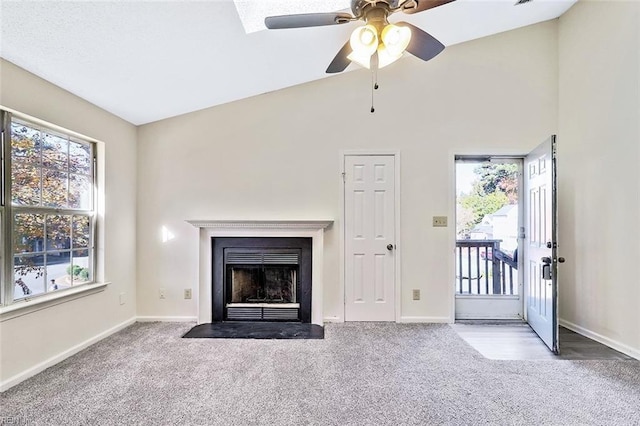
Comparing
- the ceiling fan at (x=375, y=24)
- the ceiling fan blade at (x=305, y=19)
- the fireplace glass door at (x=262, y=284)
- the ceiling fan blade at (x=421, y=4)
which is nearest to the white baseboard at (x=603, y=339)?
the fireplace glass door at (x=262, y=284)

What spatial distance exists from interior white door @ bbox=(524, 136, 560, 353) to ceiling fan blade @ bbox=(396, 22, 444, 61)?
60.1 inches

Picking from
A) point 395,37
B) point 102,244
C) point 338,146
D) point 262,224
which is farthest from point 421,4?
point 102,244

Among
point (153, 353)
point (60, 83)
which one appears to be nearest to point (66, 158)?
point (60, 83)

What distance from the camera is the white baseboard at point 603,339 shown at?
9.00 feet

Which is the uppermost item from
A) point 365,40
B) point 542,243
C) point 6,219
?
point 365,40

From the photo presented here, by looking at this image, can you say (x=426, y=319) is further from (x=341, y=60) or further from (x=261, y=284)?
(x=341, y=60)

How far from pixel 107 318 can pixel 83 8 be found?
8.97ft

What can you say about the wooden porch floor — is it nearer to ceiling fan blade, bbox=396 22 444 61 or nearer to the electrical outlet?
the electrical outlet

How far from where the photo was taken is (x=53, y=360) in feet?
8.29

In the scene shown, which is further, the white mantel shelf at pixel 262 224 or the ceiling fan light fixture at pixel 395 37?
the white mantel shelf at pixel 262 224

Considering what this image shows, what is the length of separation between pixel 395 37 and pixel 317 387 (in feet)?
7.52

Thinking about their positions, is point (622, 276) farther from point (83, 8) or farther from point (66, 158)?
point (66, 158)

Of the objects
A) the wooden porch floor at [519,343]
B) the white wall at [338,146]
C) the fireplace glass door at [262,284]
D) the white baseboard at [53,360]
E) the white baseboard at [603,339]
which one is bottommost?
the wooden porch floor at [519,343]

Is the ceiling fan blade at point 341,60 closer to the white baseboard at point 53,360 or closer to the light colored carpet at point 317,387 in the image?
the light colored carpet at point 317,387
